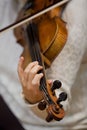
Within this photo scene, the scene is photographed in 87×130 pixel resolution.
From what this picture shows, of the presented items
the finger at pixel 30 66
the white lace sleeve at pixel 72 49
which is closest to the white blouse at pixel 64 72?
the white lace sleeve at pixel 72 49

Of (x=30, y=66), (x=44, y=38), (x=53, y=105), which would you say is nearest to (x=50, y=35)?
(x=44, y=38)

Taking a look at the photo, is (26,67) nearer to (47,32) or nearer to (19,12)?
(47,32)

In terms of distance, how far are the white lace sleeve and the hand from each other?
0.11 m

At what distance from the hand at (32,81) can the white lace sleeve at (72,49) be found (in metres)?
0.11

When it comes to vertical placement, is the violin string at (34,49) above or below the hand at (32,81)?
above

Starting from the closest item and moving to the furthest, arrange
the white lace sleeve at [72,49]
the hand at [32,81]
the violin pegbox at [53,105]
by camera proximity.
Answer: the violin pegbox at [53,105] → the hand at [32,81] → the white lace sleeve at [72,49]

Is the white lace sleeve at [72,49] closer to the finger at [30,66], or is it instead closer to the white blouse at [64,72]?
the white blouse at [64,72]

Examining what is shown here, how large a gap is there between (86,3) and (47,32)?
0.48ft

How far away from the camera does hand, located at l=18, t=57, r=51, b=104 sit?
914 millimetres

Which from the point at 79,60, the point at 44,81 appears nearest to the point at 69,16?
the point at 79,60

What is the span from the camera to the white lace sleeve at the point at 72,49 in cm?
103

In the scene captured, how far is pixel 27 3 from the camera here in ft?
3.91

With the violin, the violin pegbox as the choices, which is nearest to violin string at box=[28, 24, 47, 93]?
the violin

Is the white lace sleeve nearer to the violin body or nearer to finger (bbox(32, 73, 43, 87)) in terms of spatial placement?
the violin body
